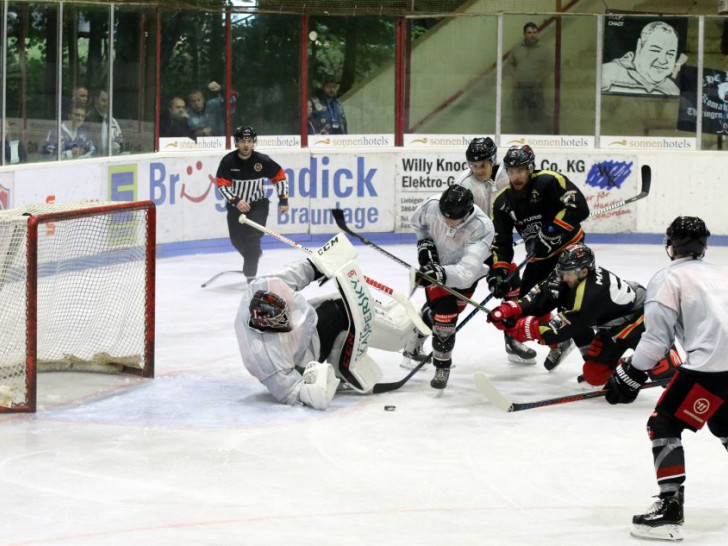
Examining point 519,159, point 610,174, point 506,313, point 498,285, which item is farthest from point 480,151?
point 610,174

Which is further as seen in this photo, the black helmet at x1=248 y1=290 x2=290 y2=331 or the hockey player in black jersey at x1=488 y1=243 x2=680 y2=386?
the hockey player in black jersey at x1=488 y1=243 x2=680 y2=386

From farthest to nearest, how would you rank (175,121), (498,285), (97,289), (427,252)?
(175,121), (498,285), (97,289), (427,252)

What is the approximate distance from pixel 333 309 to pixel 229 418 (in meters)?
0.79

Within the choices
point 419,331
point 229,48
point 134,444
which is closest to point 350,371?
point 419,331

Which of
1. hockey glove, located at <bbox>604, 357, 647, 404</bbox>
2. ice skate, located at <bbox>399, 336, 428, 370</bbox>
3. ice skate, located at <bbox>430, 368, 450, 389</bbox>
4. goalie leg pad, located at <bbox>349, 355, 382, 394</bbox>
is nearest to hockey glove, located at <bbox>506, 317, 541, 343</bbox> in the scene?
ice skate, located at <bbox>430, 368, 450, 389</bbox>

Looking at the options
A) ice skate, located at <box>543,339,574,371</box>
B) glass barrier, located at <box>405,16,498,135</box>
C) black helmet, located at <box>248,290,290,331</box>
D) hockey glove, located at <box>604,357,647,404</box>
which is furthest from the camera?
glass barrier, located at <box>405,16,498,135</box>

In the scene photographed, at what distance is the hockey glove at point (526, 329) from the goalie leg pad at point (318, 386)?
943 millimetres

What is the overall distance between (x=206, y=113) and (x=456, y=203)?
5.98 metres

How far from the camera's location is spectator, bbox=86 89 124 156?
11109mm

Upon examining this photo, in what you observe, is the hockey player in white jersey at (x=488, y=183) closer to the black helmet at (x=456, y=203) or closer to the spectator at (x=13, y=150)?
the black helmet at (x=456, y=203)

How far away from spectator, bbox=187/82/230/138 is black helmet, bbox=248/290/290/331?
595 cm

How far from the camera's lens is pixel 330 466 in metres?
5.57

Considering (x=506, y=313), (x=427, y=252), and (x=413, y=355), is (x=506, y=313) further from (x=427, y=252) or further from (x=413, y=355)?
(x=413, y=355)

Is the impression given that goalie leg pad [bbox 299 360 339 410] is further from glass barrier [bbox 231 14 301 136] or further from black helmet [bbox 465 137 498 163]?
glass barrier [bbox 231 14 301 136]
